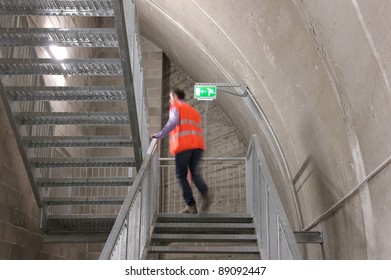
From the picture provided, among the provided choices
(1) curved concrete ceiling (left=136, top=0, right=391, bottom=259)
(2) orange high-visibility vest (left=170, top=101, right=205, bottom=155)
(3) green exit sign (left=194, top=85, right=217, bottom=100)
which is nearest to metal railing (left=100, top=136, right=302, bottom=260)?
(2) orange high-visibility vest (left=170, top=101, right=205, bottom=155)

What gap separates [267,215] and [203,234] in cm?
114

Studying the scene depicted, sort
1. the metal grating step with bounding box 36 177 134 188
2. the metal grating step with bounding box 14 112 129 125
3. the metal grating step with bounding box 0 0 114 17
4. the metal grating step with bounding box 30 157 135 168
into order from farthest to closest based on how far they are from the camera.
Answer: the metal grating step with bounding box 36 177 134 188 → the metal grating step with bounding box 30 157 135 168 → the metal grating step with bounding box 14 112 129 125 → the metal grating step with bounding box 0 0 114 17

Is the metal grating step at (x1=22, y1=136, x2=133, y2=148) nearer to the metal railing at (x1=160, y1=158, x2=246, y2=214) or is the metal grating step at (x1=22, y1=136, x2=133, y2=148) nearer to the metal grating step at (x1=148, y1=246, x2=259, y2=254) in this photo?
the metal grating step at (x1=148, y1=246, x2=259, y2=254)

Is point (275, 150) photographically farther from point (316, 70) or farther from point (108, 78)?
point (108, 78)

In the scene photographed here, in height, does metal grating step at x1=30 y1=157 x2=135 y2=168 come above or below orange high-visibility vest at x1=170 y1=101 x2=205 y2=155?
below

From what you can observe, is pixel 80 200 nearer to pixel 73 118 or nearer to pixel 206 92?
pixel 73 118

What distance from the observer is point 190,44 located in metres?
10.5

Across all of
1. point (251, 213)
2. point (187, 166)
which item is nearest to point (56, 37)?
point (187, 166)

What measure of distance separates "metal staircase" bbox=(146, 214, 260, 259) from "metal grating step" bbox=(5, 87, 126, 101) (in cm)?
168

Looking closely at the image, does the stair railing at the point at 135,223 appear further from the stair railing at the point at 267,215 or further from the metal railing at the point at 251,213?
the stair railing at the point at 267,215

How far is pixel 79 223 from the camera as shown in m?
7.89

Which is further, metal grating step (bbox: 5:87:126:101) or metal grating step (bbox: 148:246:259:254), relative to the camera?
metal grating step (bbox: 5:87:126:101)

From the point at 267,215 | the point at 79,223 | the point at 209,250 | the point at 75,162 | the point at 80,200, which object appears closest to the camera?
the point at 267,215

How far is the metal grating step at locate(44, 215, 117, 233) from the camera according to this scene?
7664 mm
